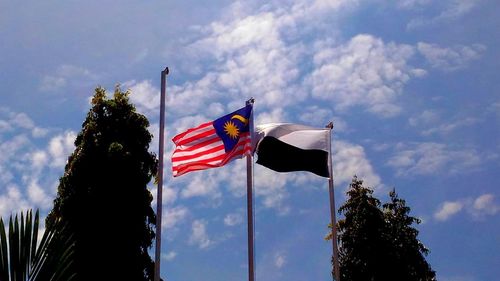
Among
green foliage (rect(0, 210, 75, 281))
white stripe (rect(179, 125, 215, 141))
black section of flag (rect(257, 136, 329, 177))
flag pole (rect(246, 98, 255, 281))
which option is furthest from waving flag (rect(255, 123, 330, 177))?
green foliage (rect(0, 210, 75, 281))


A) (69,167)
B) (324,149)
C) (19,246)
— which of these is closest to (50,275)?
(19,246)

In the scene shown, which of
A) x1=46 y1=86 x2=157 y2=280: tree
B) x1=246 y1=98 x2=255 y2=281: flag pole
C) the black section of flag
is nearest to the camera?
x1=246 y1=98 x2=255 y2=281: flag pole

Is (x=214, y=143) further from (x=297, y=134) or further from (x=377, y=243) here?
(x=377, y=243)

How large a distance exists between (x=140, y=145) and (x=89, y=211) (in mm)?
4795

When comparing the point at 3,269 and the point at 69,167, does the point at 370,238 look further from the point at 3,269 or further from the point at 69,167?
the point at 3,269

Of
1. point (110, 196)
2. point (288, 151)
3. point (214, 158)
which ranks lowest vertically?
point (214, 158)

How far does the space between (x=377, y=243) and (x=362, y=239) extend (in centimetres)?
99

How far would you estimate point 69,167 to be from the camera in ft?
104

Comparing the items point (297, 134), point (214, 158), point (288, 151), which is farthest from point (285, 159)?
point (214, 158)

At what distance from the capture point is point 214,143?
1752 centimetres

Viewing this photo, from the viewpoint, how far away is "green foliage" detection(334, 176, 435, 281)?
38.9 m

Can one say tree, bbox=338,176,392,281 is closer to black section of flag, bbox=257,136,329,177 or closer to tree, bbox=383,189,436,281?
tree, bbox=383,189,436,281

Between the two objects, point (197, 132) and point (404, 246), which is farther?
point (404, 246)

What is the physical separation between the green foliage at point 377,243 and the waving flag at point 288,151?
897 inches
